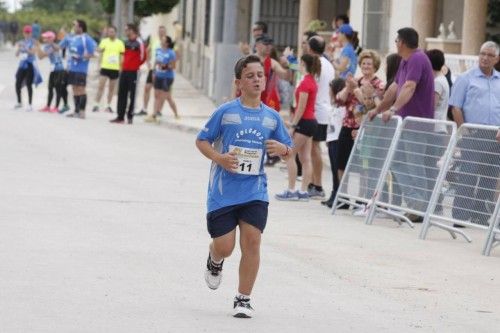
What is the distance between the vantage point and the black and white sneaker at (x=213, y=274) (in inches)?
368

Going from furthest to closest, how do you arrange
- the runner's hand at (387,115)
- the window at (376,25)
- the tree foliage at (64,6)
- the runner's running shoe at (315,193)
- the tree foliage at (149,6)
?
the tree foliage at (64,6) < the tree foliage at (149,6) < the window at (376,25) < the runner's running shoe at (315,193) < the runner's hand at (387,115)

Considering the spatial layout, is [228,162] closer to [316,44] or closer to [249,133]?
[249,133]

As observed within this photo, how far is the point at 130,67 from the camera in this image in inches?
A: 1135

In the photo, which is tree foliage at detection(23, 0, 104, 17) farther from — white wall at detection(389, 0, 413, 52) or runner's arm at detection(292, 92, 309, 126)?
runner's arm at detection(292, 92, 309, 126)

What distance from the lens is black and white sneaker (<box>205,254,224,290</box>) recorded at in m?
9.35

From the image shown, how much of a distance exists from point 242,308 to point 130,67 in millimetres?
20217


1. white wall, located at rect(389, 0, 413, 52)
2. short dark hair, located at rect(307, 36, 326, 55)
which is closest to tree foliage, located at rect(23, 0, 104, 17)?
white wall, located at rect(389, 0, 413, 52)

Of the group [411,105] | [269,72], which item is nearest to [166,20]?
[269,72]

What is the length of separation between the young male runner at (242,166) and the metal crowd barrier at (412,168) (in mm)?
5063

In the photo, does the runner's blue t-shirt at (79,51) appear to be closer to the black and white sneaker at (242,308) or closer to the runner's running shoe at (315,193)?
the runner's running shoe at (315,193)

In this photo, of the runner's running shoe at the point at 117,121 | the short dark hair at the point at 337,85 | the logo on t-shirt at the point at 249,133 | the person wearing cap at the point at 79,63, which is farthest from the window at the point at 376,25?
the logo on t-shirt at the point at 249,133

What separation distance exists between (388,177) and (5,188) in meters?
4.02

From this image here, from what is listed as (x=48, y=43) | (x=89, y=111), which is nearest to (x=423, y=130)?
(x=48, y=43)

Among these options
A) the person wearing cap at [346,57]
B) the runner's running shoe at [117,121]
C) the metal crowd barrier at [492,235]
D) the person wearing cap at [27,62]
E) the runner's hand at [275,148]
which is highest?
the person wearing cap at [346,57]
